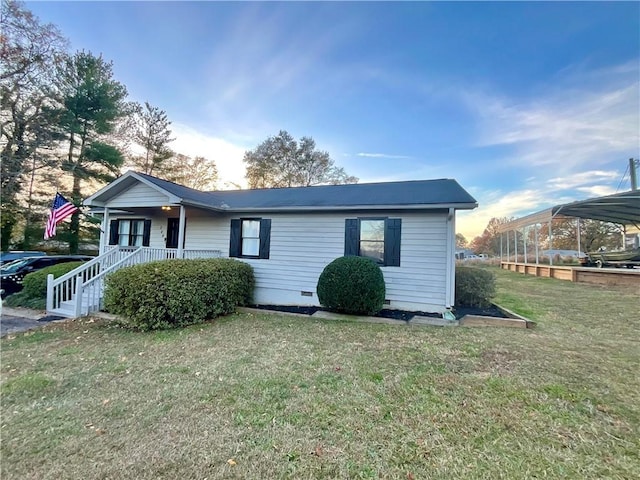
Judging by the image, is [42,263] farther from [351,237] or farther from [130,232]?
[351,237]

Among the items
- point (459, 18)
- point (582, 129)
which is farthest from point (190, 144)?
point (582, 129)

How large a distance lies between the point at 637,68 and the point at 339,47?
982 cm

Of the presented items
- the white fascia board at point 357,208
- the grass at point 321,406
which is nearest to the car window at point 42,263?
the grass at point 321,406

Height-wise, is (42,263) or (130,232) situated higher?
(130,232)

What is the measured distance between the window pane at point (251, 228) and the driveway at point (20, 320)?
5.08 meters

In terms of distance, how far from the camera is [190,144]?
81.7 feet

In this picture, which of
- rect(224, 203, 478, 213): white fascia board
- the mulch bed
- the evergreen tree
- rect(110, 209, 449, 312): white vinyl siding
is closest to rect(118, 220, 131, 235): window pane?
rect(110, 209, 449, 312): white vinyl siding

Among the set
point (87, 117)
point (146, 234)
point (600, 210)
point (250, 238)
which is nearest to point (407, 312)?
point (250, 238)

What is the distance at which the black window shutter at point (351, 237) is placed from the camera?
8056 millimetres

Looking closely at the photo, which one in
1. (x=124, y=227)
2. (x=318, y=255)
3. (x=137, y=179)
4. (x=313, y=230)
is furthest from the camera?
(x=124, y=227)

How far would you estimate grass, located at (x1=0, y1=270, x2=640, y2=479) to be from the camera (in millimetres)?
2256

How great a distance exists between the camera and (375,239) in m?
7.99

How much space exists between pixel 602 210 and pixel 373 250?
1507 centimetres

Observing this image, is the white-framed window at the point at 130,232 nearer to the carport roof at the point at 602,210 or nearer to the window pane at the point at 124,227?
the window pane at the point at 124,227
